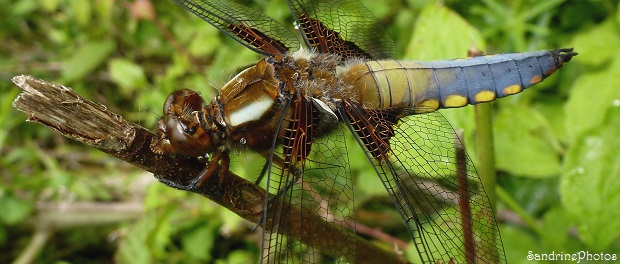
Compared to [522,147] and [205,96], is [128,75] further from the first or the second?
[522,147]

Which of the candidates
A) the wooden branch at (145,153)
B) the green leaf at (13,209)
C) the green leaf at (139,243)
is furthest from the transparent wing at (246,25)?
the green leaf at (13,209)

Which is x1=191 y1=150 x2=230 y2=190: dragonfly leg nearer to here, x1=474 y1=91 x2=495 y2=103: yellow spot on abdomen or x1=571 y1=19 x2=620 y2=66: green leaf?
x1=474 y1=91 x2=495 y2=103: yellow spot on abdomen

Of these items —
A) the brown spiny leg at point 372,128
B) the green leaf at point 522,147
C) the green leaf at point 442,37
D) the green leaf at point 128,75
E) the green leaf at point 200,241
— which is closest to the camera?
the brown spiny leg at point 372,128

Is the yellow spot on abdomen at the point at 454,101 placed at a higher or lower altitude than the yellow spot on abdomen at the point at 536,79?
lower

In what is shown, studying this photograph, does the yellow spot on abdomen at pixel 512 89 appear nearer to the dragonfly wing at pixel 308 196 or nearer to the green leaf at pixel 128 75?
the dragonfly wing at pixel 308 196

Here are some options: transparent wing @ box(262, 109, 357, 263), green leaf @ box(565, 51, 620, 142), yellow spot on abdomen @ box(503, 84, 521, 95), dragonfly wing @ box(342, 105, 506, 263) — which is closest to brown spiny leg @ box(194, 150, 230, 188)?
transparent wing @ box(262, 109, 357, 263)

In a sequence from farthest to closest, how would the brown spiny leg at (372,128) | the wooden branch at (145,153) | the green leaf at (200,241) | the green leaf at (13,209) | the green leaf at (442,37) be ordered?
the green leaf at (13,209)
the green leaf at (200,241)
the green leaf at (442,37)
the brown spiny leg at (372,128)
the wooden branch at (145,153)

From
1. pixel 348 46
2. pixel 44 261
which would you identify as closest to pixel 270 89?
pixel 348 46
